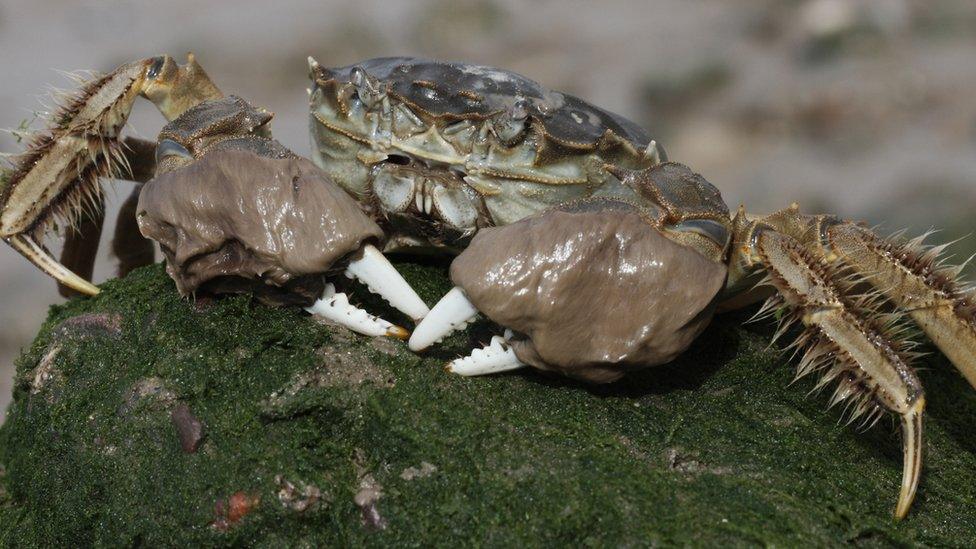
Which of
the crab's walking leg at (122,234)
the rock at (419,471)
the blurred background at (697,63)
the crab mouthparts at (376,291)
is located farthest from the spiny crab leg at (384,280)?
the blurred background at (697,63)

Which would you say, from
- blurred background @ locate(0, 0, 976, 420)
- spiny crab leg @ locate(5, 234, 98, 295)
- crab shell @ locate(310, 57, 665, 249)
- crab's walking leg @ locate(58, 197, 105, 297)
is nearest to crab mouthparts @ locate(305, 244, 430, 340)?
crab shell @ locate(310, 57, 665, 249)

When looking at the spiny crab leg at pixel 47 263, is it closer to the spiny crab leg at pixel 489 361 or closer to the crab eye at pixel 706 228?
the spiny crab leg at pixel 489 361

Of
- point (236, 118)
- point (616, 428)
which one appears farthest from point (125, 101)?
point (616, 428)

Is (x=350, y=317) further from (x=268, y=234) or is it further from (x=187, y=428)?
(x=187, y=428)

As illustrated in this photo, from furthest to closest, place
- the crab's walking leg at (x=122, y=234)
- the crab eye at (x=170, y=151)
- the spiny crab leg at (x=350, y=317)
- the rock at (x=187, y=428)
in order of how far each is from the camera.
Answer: the crab's walking leg at (x=122, y=234), the crab eye at (x=170, y=151), the spiny crab leg at (x=350, y=317), the rock at (x=187, y=428)

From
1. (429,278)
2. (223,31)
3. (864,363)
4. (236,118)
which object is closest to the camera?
(864,363)

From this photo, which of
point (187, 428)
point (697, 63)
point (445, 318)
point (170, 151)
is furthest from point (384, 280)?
point (697, 63)

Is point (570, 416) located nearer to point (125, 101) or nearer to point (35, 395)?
point (35, 395)
